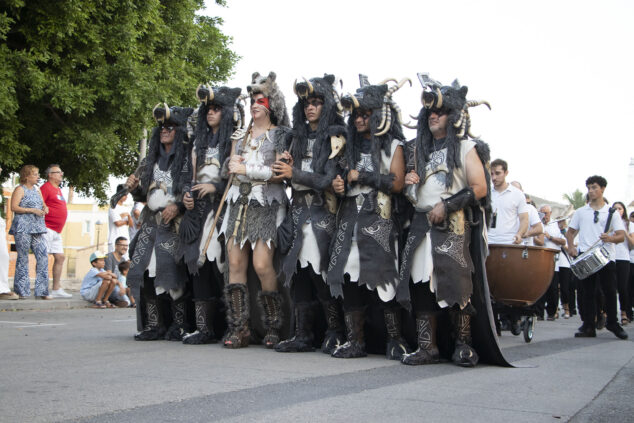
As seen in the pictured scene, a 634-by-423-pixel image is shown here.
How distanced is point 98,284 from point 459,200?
363 inches

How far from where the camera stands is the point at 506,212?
9758mm

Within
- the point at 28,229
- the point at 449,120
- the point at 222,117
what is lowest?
the point at 28,229

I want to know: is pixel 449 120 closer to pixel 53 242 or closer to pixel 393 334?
pixel 393 334

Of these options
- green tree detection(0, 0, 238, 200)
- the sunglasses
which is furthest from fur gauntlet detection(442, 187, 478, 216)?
green tree detection(0, 0, 238, 200)

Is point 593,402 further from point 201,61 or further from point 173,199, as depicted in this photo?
point 201,61

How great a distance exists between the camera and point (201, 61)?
24594mm

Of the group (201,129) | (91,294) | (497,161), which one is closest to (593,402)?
(201,129)

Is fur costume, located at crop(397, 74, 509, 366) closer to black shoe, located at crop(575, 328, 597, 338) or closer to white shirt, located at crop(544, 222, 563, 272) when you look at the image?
black shoe, located at crop(575, 328, 597, 338)

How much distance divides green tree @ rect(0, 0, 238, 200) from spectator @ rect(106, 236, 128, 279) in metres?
3.13

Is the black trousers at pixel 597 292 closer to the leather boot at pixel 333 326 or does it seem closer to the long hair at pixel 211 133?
the leather boot at pixel 333 326

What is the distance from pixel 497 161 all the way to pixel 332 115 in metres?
3.68

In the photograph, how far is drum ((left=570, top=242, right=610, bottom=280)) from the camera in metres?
10.1

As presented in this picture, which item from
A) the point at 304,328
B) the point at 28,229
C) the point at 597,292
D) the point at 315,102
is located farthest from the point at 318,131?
the point at 28,229

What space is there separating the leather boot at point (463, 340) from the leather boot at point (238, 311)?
1.83 metres
